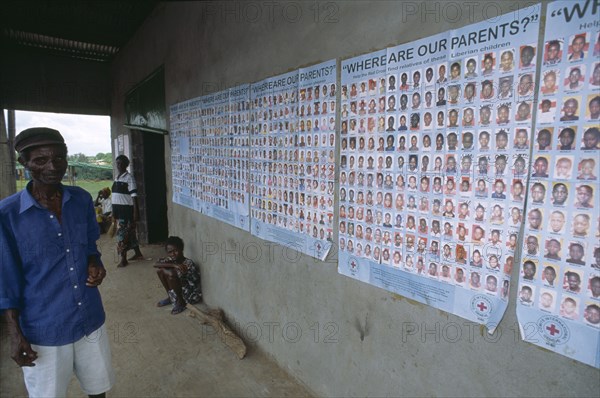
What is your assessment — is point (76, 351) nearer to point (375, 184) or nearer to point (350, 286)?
point (350, 286)

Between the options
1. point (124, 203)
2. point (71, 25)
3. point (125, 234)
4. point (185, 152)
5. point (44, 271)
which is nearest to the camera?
point (44, 271)

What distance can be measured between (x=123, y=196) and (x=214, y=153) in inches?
102

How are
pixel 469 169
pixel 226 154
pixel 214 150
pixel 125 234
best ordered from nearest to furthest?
pixel 469 169, pixel 226 154, pixel 214 150, pixel 125 234

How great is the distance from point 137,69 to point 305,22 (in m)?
5.07

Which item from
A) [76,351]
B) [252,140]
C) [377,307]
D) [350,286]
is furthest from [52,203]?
[377,307]

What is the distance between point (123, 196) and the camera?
16.7ft

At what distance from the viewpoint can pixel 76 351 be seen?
1727 millimetres

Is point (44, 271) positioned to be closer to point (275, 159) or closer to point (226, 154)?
point (275, 159)

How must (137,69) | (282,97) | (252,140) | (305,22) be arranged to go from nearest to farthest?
(305,22)
(282,97)
(252,140)
(137,69)

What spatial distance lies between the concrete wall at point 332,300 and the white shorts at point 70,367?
1.19 metres

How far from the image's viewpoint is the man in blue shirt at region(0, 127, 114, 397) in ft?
4.97

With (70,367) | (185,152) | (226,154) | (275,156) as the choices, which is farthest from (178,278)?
(275,156)

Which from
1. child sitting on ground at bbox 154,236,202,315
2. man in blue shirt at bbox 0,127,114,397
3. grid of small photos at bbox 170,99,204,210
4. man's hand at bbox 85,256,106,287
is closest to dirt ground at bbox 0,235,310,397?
child sitting on ground at bbox 154,236,202,315

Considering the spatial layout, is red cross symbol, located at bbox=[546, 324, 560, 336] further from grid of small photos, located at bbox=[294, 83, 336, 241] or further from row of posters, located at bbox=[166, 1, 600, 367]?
grid of small photos, located at bbox=[294, 83, 336, 241]
